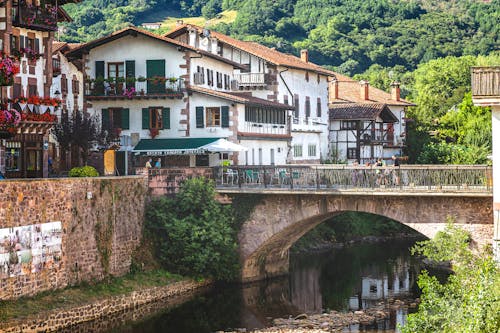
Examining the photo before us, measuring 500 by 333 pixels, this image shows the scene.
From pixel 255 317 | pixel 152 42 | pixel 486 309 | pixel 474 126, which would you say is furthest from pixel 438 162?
pixel 486 309

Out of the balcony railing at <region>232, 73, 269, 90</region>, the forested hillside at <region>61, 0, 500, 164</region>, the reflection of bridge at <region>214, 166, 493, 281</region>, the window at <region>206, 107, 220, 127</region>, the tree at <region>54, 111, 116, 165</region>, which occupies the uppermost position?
the forested hillside at <region>61, 0, 500, 164</region>

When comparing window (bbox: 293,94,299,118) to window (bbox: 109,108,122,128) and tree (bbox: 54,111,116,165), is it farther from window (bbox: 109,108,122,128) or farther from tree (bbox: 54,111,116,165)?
tree (bbox: 54,111,116,165)

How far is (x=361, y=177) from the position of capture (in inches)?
2160

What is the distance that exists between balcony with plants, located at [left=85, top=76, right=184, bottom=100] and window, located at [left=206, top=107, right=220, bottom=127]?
196cm

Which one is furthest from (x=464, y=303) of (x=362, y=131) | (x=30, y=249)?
(x=362, y=131)

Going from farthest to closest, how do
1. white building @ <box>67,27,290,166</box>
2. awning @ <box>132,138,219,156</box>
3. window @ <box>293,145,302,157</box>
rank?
window @ <box>293,145,302,157</box> < white building @ <box>67,27,290,166</box> < awning @ <box>132,138,219,156</box>

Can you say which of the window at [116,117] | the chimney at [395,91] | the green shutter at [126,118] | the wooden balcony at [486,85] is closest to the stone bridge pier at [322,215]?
the wooden balcony at [486,85]

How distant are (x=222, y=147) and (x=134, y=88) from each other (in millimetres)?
7281

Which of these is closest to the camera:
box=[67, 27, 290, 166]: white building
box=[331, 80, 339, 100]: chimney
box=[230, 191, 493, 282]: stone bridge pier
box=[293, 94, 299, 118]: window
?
box=[230, 191, 493, 282]: stone bridge pier

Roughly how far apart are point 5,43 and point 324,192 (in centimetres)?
1739

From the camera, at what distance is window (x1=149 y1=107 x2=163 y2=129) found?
67.2 metres

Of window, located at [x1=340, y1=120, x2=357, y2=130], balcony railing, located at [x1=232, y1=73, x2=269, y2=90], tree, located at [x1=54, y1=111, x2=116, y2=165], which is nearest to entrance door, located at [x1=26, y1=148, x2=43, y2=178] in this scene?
tree, located at [x1=54, y1=111, x2=116, y2=165]

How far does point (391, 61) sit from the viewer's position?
552ft

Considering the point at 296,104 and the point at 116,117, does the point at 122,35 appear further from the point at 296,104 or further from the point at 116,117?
the point at 296,104
